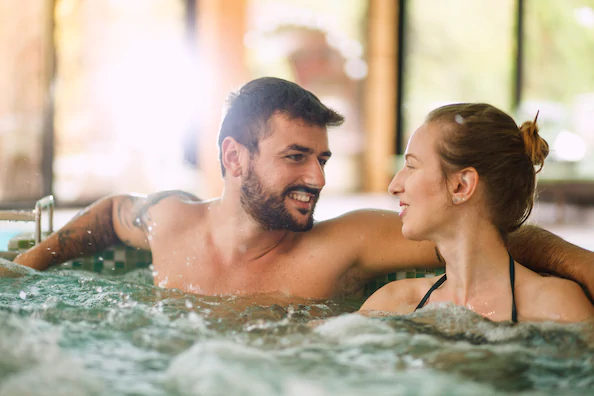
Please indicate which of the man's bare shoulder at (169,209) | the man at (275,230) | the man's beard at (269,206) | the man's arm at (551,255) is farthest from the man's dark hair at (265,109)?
the man's arm at (551,255)

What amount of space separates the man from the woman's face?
479mm

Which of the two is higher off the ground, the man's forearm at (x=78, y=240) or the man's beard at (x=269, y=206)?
the man's beard at (x=269, y=206)

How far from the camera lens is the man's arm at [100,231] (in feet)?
9.67

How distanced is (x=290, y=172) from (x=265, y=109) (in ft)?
0.90

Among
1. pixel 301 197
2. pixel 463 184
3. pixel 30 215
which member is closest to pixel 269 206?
pixel 301 197

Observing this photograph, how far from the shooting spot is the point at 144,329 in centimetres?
218

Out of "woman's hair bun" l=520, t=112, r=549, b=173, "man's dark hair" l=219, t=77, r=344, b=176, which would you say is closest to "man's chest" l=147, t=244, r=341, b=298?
"man's dark hair" l=219, t=77, r=344, b=176

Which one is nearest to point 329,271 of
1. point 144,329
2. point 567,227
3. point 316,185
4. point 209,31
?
point 316,185

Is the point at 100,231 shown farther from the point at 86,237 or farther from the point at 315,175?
the point at 315,175

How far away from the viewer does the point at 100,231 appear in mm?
3053

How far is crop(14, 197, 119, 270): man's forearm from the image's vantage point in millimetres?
2928

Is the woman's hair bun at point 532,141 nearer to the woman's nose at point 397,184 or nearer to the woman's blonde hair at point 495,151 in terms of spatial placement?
the woman's blonde hair at point 495,151

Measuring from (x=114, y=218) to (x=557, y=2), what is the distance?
765 centimetres

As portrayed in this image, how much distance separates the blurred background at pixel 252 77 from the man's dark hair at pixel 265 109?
485 cm
